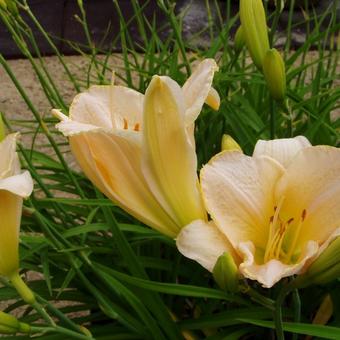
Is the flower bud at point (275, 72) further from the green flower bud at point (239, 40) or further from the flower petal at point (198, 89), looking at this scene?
the green flower bud at point (239, 40)

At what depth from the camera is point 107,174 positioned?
643mm

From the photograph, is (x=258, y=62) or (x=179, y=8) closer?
(x=258, y=62)

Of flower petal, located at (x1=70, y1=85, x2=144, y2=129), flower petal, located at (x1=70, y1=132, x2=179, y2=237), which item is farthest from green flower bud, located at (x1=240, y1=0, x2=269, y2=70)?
flower petal, located at (x1=70, y1=132, x2=179, y2=237)

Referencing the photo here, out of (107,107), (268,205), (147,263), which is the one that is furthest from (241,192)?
(147,263)

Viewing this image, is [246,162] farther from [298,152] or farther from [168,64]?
[168,64]

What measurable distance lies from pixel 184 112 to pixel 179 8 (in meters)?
2.75

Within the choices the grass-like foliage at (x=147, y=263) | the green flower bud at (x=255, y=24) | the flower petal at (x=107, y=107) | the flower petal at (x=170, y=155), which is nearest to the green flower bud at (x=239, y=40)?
the grass-like foliage at (x=147, y=263)

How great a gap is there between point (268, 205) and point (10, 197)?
230mm

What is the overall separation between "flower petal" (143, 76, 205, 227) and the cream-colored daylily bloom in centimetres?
11

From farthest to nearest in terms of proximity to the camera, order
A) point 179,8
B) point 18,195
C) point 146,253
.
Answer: point 179,8, point 146,253, point 18,195

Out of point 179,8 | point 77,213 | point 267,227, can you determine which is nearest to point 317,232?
point 267,227

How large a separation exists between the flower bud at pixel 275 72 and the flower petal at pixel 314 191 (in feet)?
0.56

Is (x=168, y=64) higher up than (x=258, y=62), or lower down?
lower down

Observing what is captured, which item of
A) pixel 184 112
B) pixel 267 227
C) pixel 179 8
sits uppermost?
pixel 184 112
